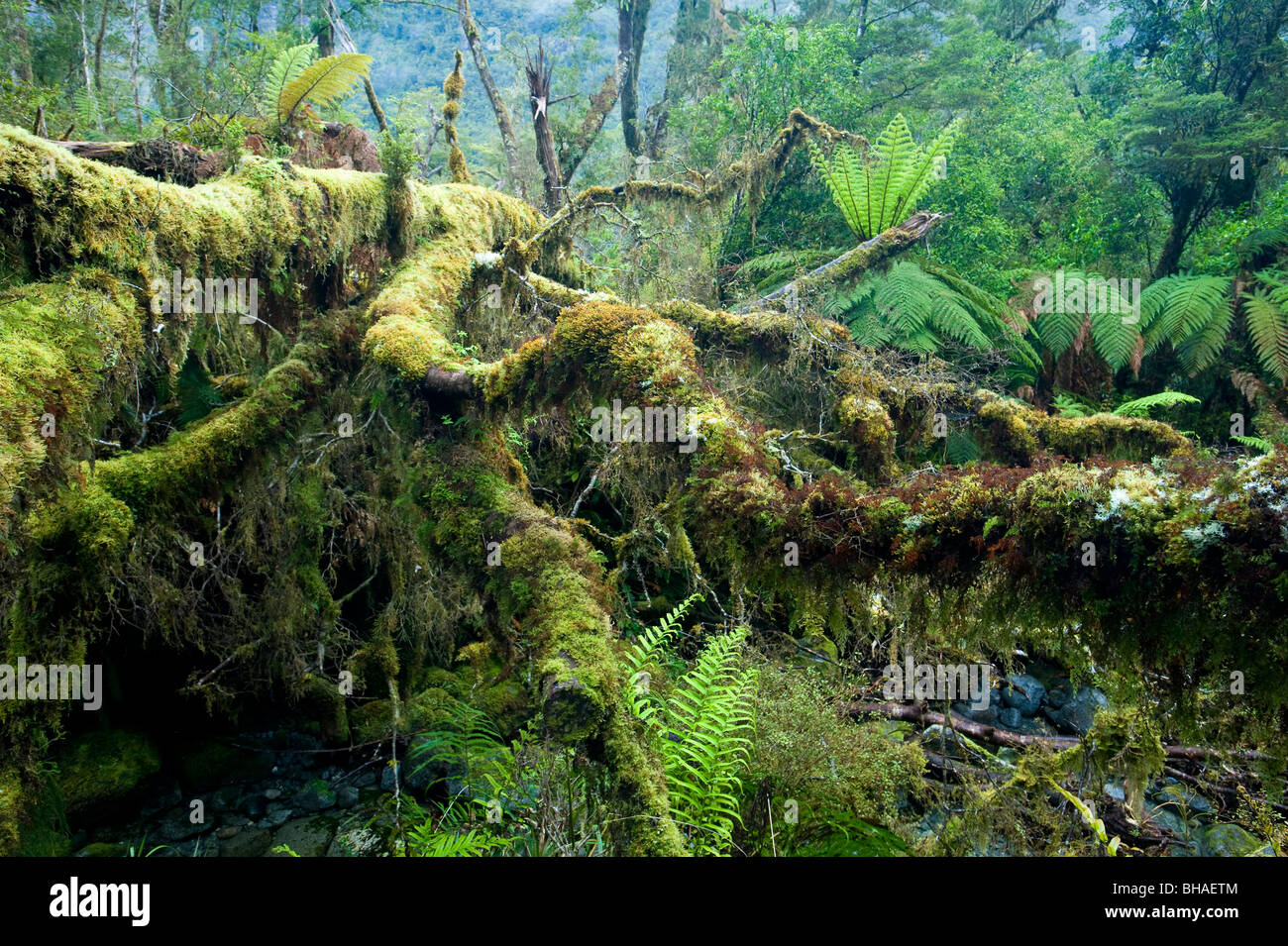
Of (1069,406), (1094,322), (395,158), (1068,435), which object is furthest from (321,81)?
(1094,322)

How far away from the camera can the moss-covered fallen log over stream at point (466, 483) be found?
2158 millimetres

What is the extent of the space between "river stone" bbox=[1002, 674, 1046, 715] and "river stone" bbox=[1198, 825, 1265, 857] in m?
1.66

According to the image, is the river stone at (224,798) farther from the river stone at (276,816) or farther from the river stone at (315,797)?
the river stone at (315,797)

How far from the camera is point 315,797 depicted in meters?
6.08

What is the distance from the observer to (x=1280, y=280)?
792 cm

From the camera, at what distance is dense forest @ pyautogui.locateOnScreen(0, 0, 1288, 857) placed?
2.53 meters

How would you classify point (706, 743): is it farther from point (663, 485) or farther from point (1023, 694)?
point (1023, 694)

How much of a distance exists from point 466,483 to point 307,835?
3.89 meters

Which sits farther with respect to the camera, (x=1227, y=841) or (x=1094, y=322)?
(x=1094, y=322)

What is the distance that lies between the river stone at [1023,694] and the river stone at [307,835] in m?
6.07

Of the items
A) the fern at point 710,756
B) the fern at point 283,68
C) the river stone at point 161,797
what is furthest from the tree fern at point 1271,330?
the river stone at point 161,797

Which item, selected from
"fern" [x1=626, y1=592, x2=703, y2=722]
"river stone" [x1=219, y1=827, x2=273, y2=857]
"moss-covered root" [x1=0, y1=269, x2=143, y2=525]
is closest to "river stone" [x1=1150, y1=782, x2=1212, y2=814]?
"fern" [x1=626, y1=592, x2=703, y2=722]
